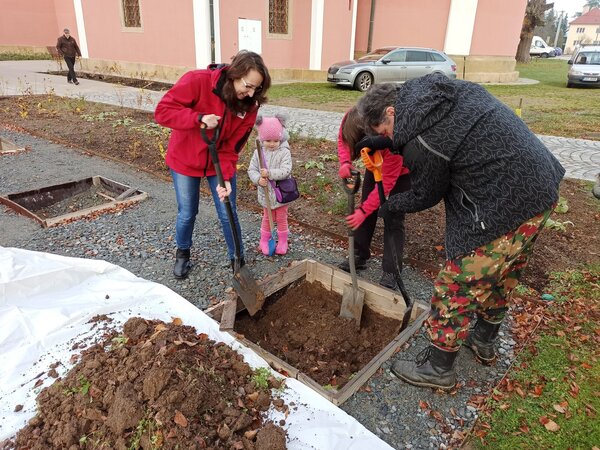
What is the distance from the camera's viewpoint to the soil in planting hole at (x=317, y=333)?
2.68 metres

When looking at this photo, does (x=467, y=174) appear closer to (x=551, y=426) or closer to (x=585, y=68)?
(x=551, y=426)

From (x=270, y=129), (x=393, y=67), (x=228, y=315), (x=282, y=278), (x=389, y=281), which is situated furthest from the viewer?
(x=393, y=67)

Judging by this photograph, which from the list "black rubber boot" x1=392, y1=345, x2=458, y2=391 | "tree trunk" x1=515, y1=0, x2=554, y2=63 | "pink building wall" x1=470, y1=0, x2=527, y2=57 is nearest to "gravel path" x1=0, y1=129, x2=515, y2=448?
"black rubber boot" x1=392, y1=345, x2=458, y2=391

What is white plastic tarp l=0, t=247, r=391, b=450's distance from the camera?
2.15m

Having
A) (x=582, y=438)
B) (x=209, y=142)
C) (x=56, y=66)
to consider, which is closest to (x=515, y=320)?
(x=582, y=438)

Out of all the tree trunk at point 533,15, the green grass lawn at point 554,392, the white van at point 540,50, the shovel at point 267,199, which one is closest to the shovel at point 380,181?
the green grass lawn at point 554,392

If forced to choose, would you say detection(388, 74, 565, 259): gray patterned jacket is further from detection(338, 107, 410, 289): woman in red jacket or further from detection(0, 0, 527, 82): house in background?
detection(0, 0, 527, 82): house in background

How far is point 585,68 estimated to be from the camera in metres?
17.6

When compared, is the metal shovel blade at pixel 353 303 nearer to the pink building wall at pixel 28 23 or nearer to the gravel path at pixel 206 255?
the gravel path at pixel 206 255

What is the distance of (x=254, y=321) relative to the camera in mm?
3102

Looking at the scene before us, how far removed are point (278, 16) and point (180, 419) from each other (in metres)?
17.1

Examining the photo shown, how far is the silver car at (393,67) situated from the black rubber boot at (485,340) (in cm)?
1291

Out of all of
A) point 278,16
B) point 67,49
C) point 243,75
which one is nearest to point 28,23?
point 67,49

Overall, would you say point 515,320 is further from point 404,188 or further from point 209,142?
point 209,142
